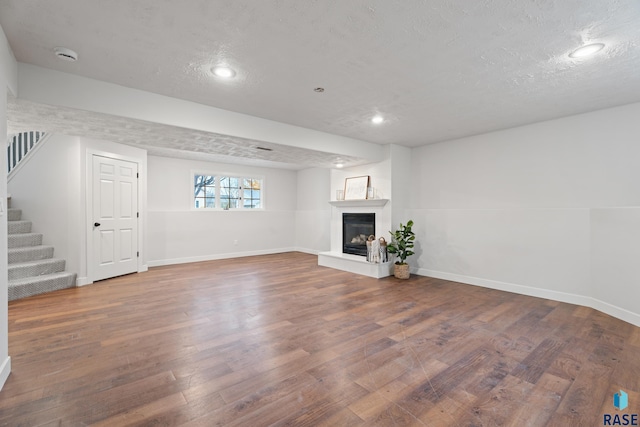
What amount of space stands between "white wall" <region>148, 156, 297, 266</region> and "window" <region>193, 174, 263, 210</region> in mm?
191

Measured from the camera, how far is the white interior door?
4.82 meters

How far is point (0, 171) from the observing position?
1.97 metres

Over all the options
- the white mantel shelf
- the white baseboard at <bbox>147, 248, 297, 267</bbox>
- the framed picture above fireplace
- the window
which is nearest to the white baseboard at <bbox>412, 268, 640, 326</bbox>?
the white mantel shelf

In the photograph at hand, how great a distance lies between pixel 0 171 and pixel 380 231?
488cm

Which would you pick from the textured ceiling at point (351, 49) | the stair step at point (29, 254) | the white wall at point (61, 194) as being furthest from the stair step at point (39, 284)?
the textured ceiling at point (351, 49)

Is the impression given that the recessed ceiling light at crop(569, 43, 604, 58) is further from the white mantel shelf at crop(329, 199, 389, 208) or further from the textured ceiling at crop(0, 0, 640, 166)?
Answer: the white mantel shelf at crop(329, 199, 389, 208)

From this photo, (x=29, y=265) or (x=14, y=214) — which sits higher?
(x=14, y=214)

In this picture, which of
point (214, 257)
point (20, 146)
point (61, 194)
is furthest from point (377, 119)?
point (20, 146)

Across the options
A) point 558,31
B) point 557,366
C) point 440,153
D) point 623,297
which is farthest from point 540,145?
point 557,366

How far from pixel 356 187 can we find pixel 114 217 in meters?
4.42

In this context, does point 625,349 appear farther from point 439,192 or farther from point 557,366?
point 439,192

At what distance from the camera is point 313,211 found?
8.31m

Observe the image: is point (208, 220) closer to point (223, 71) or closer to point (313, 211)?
point (313, 211)

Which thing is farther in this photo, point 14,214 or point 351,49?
point 14,214
